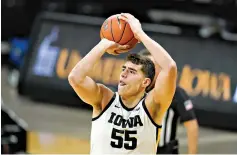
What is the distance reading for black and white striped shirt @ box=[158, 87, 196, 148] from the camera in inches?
272

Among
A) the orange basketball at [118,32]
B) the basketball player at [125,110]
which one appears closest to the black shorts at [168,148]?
the basketball player at [125,110]

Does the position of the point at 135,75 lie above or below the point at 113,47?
below

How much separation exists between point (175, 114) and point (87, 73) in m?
1.89

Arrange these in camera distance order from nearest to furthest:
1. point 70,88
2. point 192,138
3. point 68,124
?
point 192,138
point 68,124
point 70,88

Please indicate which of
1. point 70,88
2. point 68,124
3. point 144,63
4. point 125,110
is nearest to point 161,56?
point 144,63

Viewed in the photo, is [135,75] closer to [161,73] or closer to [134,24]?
[161,73]

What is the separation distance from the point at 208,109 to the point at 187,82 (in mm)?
644

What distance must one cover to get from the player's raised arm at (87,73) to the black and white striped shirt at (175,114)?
5.35 ft

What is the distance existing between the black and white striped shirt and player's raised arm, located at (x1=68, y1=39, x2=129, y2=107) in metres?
1.63

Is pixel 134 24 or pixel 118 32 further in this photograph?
pixel 118 32

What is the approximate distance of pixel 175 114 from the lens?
7.02 metres

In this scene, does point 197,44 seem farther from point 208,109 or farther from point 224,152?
point 224,152

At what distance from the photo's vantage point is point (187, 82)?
12.5m

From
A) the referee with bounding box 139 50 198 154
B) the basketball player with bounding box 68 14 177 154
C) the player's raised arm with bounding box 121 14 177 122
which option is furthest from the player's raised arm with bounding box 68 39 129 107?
the referee with bounding box 139 50 198 154
